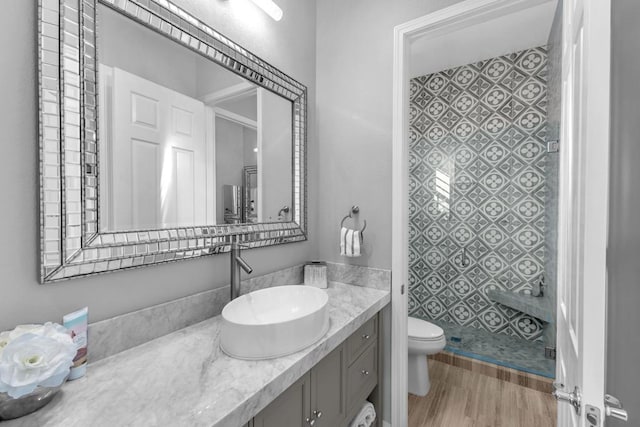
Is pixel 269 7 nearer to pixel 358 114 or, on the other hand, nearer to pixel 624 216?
pixel 358 114

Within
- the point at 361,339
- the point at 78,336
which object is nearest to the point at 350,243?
the point at 361,339

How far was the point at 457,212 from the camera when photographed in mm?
2855

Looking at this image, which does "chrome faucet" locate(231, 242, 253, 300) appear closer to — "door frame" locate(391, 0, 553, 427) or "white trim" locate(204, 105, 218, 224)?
"white trim" locate(204, 105, 218, 224)

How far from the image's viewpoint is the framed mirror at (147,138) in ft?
2.58

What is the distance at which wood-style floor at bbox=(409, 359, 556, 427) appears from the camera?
177cm

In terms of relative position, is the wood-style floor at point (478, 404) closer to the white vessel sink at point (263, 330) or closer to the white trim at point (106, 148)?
the white vessel sink at point (263, 330)

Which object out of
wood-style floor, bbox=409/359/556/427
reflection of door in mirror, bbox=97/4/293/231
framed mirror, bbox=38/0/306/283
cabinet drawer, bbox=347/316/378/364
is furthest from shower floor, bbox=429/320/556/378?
reflection of door in mirror, bbox=97/4/293/231

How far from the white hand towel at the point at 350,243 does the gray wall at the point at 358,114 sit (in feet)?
0.30

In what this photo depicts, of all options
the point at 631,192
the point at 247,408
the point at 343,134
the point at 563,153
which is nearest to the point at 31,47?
the point at 247,408

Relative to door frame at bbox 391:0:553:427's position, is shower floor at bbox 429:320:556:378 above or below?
below

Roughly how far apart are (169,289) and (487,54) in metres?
3.04

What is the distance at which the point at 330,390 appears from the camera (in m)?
1.11

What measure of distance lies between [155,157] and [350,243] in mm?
1020

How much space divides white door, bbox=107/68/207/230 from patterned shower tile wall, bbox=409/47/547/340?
8.00 ft
